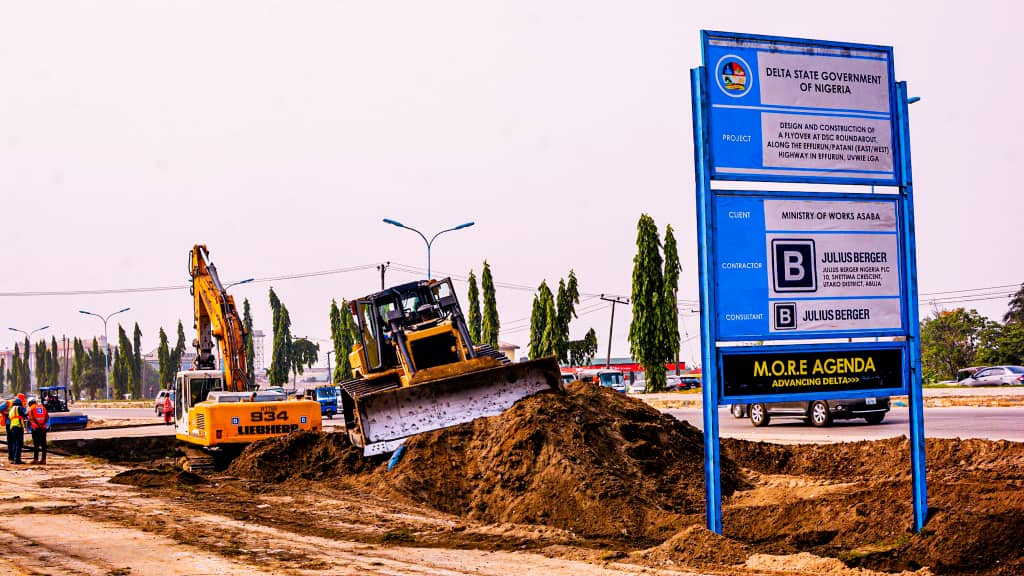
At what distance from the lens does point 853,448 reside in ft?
55.3

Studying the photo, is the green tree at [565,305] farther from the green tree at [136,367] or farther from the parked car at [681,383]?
the green tree at [136,367]

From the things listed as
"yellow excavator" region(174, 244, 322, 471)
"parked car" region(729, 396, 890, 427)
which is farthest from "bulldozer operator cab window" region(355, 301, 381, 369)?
"parked car" region(729, 396, 890, 427)

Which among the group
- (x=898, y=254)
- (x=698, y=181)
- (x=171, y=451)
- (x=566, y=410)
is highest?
(x=698, y=181)

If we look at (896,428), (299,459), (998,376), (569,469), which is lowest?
(998,376)

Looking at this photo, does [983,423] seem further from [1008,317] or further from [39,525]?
[1008,317]

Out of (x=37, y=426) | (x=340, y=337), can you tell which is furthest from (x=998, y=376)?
(x=340, y=337)

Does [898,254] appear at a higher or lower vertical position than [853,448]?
higher

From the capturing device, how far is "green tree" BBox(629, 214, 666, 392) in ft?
210

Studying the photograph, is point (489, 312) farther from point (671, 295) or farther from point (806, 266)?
A: point (806, 266)

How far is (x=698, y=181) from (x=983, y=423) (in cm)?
1865

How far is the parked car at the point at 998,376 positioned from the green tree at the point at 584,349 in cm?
4512

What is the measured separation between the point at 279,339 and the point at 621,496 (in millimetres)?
95864

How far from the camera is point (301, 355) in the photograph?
355 ft

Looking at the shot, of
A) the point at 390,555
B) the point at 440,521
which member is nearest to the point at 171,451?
the point at 440,521
